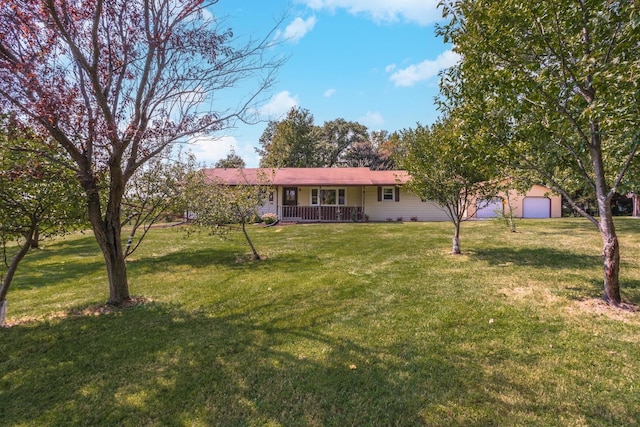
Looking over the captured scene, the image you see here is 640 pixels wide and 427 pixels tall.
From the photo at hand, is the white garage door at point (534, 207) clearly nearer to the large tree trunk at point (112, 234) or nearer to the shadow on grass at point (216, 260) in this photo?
the shadow on grass at point (216, 260)

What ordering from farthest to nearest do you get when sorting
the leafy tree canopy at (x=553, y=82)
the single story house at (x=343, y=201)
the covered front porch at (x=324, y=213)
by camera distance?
the single story house at (x=343, y=201)
the covered front porch at (x=324, y=213)
the leafy tree canopy at (x=553, y=82)

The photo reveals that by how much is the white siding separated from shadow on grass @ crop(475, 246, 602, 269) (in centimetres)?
1248

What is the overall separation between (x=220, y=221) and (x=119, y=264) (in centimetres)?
391

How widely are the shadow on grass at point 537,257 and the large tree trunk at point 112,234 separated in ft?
27.1

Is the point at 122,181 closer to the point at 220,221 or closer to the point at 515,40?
the point at 220,221

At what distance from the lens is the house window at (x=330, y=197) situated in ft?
77.0

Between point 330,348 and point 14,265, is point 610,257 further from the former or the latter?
point 14,265

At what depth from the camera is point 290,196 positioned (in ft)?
78.2

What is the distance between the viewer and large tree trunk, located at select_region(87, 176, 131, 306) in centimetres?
557

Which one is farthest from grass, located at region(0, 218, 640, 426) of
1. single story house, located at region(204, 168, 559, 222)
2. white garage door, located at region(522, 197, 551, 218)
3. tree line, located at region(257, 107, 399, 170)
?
tree line, located at region(257, 107, 399, 170)

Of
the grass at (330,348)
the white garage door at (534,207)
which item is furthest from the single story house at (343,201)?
the grass at (330,348)

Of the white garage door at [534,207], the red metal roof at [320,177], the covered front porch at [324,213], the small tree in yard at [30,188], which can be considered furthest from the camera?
the white garage door at [534,207]

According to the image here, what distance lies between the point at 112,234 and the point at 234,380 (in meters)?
3.66

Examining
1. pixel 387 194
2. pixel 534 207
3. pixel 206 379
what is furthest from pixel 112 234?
pixel 534 207
